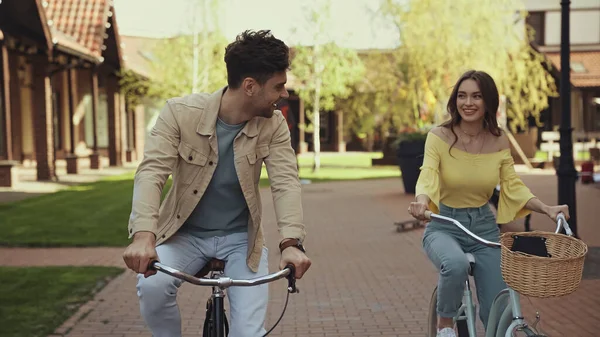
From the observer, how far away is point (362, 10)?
92.7 ft

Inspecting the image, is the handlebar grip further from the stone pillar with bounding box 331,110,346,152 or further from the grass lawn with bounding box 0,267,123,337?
the stone pillar with bounding box 331,110,346,152

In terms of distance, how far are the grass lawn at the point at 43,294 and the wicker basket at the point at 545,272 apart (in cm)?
386

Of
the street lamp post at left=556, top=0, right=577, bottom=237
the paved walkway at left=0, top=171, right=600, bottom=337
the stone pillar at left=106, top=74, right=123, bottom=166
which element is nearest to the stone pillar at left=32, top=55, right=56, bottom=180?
the stone pillar at left=106, top=74, right=123, bottom=166

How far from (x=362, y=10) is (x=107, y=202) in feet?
49.4

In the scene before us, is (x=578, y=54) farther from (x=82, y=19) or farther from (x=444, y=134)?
(x=444, y=134)

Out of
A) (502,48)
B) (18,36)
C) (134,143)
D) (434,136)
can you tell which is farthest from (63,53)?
(434,136)

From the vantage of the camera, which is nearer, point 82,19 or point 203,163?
point 203,163

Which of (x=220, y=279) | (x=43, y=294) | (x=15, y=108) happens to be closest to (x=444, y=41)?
(x=15, y=108)

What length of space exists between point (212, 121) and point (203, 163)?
0.18 meters

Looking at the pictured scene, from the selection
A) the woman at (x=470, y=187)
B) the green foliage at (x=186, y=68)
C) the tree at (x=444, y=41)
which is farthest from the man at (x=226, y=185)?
the green foliage at (x=186, y=68)

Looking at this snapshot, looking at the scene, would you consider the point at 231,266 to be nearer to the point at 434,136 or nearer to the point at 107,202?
the point at 434,136

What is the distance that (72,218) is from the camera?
13.4 metres

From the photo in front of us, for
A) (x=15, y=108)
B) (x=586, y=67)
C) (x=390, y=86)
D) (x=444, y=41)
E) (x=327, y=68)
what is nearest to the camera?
(x=15, y=108)

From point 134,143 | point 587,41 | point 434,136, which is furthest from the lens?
point 587,41
